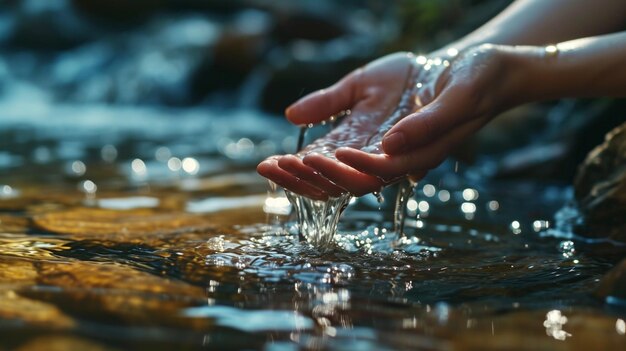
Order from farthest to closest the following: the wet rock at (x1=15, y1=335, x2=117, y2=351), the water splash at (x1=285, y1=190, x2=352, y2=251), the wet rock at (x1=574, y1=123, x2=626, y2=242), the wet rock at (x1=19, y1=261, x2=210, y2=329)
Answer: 1. the wet rock at (x1=574, y1=123, x2=626, y2=242)
2. the water splash at (x1=285, y1=190, x2=352, y2=251)
3. the wet rock at (x1=19, y1=261, x2=210, y2=329)
4. the wet rock at (x1=15, y1=335, x2=117, y2=351)

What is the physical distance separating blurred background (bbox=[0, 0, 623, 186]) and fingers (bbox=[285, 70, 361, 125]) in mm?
1235

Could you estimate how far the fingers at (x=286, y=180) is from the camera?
103 inches

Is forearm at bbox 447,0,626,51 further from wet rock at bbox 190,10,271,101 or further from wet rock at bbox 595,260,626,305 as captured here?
wet rock at bbox 190,10,271,101

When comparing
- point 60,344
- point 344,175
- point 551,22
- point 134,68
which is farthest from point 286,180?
point 134,68

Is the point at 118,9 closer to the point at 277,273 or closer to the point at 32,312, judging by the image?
the point at 277,273

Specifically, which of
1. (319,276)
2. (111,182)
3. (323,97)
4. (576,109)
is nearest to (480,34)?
(323,97)

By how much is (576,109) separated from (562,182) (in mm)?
1310

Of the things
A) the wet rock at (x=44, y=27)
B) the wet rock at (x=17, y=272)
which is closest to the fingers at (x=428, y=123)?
the wet rock at (x=17, y=272)

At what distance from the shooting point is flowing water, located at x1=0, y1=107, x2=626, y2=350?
1728 mm

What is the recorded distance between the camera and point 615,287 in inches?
80.7

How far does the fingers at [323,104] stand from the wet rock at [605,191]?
1219 mm

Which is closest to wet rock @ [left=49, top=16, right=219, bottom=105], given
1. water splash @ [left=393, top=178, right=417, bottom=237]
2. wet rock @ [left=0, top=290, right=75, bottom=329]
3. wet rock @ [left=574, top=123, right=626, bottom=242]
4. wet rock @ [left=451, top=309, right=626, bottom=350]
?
wet rock @ [left=574, top=123, right=626, bottom=242]

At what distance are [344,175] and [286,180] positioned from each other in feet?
0.79

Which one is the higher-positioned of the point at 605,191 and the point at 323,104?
the point at 323,104
